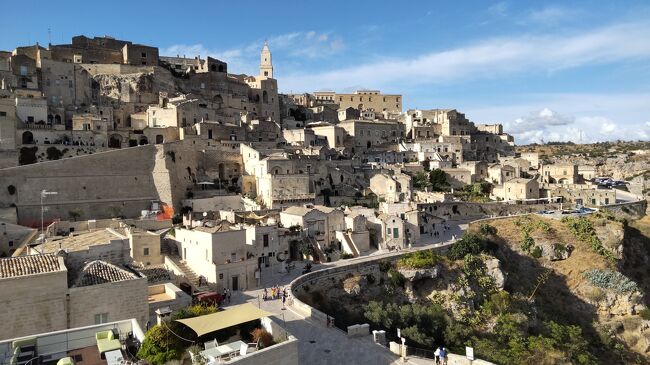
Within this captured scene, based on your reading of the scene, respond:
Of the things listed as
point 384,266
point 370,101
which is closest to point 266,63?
point 370,101

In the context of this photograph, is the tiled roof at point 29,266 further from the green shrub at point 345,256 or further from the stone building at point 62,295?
the green shrub at point 345,256

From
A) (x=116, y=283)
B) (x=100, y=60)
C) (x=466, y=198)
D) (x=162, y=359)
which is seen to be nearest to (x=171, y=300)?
(x=116, y=283)

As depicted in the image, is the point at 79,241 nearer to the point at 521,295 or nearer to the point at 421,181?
the point at 521,295

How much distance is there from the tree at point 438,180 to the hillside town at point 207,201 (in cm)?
20

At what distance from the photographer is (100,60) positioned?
56.3 metres

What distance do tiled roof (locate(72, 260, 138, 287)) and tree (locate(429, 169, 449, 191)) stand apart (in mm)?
39147

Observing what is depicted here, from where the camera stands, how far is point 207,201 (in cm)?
3831

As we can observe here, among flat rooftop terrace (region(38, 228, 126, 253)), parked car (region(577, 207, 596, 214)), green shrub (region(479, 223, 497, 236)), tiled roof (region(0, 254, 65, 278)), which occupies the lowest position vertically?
green shrub (region(479, 223, 497, 236))

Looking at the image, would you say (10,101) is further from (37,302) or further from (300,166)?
(37,302)

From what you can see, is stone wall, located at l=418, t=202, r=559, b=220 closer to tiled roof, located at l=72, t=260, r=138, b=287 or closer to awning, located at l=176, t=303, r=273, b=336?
awning, located at l=176, t=303, r=273, b=336

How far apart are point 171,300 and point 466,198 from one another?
36985 mm

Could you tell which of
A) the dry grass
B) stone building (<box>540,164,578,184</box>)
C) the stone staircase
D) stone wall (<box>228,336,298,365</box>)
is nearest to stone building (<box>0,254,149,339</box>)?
stone wall (<box>228,336,298,365</box>)

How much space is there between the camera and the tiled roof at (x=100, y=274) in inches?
596

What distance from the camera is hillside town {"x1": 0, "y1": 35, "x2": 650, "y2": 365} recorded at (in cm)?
1393
